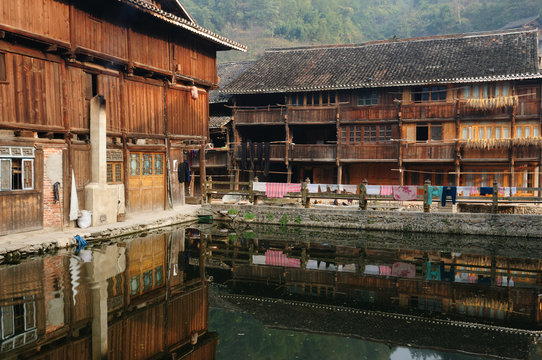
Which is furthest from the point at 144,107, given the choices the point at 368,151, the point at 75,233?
the point at 368,151

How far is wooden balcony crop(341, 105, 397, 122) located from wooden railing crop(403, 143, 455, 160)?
2.24m

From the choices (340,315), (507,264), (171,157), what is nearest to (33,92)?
(171,157)

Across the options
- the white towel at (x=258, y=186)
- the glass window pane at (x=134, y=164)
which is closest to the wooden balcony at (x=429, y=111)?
the white towel at (x=258, y=186)

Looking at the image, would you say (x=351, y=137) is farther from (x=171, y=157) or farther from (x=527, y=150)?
(x=171, y=157)

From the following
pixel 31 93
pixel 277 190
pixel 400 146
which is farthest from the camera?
pixel 400 146

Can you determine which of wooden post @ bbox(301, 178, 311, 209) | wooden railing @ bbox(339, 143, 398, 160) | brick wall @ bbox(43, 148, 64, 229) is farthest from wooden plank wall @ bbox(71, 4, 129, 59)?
wooden railing @ bbox(339, 143, 398, 160)

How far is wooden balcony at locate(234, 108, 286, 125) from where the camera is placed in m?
30.1

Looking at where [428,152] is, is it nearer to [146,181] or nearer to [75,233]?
A: [146,181]

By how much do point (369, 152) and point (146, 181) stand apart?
14482 millimetres

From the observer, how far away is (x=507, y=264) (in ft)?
44.7

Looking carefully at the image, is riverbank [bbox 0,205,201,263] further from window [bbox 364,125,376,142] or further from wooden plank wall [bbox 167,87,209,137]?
window [bbox 364,125,376,142]

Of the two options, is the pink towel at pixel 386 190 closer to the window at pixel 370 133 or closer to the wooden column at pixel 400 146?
the wooden column at pixel 400 146

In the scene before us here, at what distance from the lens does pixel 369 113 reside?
28344 mm

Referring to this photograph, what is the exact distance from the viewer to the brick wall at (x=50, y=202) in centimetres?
1493
